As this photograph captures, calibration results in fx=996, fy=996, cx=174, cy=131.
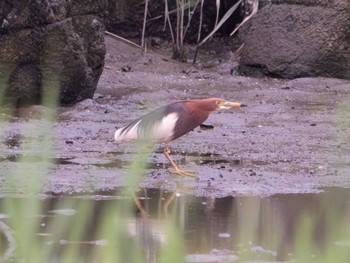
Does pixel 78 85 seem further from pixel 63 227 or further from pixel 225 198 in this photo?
pixel 63 227

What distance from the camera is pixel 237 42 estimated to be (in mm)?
12047

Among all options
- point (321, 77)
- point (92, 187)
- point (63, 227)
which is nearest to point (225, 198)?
point (92, 187)

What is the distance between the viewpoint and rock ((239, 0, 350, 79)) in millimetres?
9922

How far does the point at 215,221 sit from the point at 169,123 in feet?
4.41

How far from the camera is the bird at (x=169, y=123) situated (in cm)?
586

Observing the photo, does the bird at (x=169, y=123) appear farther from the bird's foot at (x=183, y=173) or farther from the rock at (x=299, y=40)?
the rock at (x=299, y=40)

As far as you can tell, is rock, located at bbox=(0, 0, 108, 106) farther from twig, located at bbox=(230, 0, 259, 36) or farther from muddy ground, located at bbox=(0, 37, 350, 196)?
twig, located at bbox=(230, 0, 259, 36)

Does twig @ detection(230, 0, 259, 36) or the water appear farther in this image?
twig @ detection(230, 0, 259, 36)

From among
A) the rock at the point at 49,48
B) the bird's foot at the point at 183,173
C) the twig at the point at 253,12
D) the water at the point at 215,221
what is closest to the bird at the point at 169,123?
the bird's foot at the point at 183,173

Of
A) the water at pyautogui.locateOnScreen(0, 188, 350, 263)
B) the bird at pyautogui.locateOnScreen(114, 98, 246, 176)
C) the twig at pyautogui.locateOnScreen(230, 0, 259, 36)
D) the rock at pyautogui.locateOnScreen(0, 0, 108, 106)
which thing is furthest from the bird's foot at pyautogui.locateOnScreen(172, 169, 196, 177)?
the twig at pyautogui.locateOnScreen(230, 0, 259, 36)

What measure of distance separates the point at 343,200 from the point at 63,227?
1.60 m

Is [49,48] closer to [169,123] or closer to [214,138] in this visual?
[214,138]

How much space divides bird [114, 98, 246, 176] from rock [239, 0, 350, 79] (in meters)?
4.08

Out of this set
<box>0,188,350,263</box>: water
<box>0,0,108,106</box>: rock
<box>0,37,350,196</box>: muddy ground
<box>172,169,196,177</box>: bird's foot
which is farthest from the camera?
<box>0,0,108,106</box>: rock
